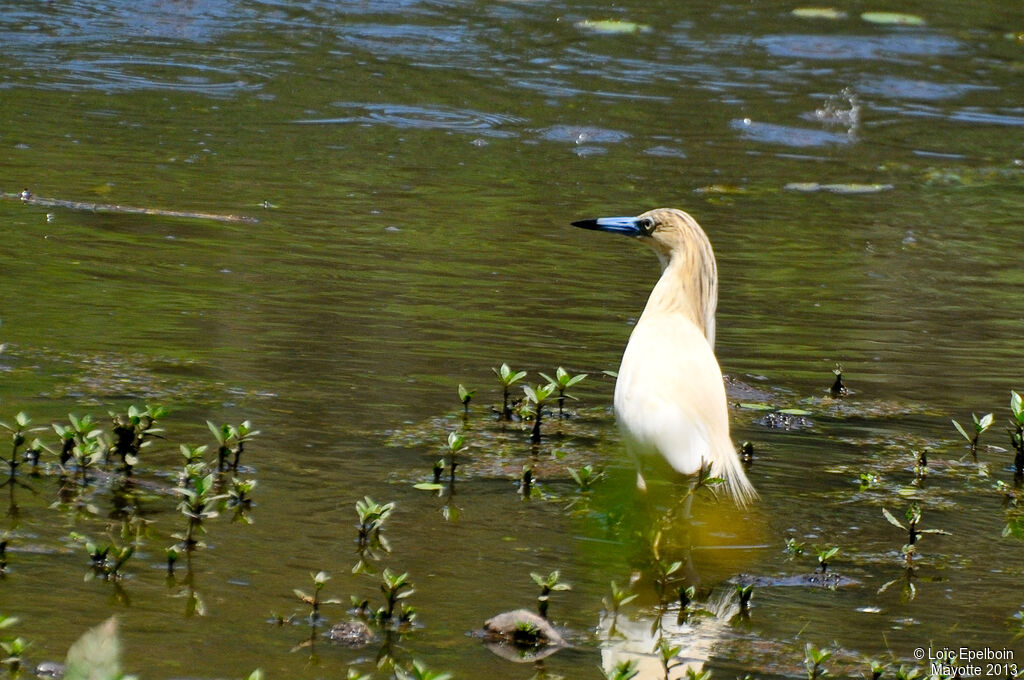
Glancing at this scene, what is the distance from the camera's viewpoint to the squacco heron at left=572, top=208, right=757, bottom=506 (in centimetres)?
382

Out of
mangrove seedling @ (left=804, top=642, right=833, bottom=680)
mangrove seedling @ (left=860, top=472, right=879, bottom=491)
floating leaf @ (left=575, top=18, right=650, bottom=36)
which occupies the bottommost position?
mangrove seedling @ (left=860, top=472, right=879, bottom=491)

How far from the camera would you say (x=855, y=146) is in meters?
10.8

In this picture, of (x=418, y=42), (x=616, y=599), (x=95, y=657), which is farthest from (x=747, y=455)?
(x=418, y=42)

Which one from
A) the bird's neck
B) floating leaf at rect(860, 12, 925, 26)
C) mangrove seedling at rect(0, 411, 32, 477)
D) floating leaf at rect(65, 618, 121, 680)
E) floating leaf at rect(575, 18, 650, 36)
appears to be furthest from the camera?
floating leaf at rect(860, 12, 925, 26)

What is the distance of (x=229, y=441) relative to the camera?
3869mm

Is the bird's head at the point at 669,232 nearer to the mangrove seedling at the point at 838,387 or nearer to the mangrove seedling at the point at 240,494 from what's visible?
the mangrove seedling at the point at 838,387

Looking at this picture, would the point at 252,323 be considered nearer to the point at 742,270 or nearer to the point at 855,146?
the point at 742,270

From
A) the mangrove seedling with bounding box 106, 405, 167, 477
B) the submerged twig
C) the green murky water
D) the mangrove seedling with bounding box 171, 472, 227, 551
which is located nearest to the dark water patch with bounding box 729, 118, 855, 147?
the green murky water

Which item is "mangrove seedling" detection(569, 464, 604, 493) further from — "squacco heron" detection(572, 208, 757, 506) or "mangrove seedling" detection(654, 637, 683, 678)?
"mangrove seedling" detection(654, 637, 683, 678)

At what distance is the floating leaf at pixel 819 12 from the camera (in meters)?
13.9

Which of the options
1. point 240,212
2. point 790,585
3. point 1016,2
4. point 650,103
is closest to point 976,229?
point 650,103

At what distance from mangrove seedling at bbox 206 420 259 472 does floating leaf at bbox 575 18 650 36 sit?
9727 mm

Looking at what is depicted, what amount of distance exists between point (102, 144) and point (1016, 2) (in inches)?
397

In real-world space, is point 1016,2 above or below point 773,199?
above
